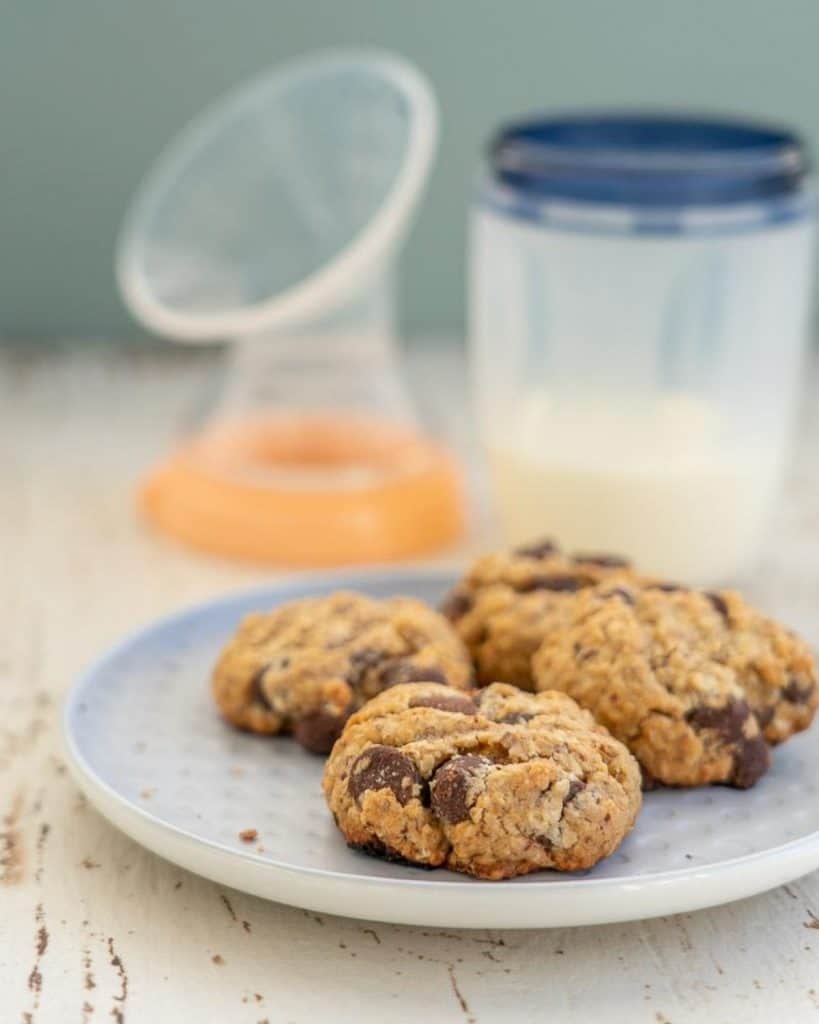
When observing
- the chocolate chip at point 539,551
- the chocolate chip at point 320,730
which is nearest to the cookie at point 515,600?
the chocolate chip at point 539,551

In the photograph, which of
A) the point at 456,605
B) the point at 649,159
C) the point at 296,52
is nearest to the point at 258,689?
the point at 456,605

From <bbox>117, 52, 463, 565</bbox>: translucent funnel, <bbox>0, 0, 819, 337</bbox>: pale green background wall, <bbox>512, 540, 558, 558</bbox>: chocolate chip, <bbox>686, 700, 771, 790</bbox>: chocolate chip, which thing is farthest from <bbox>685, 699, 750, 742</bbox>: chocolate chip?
<bbox>0, 0, 819, 337</bbox>: pale green background wall

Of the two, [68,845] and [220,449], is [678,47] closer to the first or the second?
[220,449]

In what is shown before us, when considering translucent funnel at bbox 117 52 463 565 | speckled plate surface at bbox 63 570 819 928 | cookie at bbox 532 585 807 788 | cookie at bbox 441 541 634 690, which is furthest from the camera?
translucent funnel at bbox 117 52 463 565

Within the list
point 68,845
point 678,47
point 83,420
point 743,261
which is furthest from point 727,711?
point 678,47

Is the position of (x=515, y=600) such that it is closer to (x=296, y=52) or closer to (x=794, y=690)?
(x=794, y=690)

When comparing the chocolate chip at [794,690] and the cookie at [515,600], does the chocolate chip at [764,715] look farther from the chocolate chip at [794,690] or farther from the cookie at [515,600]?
the cookie at [515,600]

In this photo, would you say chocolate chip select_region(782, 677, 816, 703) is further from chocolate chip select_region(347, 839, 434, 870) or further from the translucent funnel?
the translucent funnel
